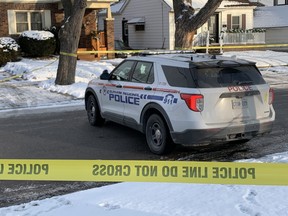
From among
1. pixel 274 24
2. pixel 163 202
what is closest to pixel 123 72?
pixel 163 202

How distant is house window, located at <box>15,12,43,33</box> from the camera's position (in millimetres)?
23641

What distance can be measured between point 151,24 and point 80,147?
25672 millimetres

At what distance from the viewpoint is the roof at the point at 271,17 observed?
40.8 meters

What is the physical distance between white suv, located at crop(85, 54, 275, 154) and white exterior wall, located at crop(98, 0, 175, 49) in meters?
23.4

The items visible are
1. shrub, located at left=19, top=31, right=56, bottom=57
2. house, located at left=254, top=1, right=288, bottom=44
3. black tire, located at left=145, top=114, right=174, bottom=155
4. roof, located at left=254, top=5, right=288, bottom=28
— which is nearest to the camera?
black tire, located at left=145, top=114, right=174, bottom=155

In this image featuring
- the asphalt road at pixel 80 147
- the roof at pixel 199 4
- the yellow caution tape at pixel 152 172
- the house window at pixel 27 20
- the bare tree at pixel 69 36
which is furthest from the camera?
the roof at pixel 199 4

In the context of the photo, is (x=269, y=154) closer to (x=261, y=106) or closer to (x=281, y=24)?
(x=261, y=106)

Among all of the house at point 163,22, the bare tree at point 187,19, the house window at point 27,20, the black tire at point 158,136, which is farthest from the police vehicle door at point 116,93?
the house at point 163,22

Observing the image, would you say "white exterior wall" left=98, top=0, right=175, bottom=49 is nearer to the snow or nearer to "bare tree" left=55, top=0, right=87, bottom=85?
"bare tree" left=55, top=0, right=87, bottom=85

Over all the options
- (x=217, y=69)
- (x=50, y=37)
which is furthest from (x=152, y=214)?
(x=50, y=37)

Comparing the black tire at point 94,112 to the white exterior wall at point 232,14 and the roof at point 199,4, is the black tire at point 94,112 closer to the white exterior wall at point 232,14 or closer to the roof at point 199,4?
the roof at point 199,4

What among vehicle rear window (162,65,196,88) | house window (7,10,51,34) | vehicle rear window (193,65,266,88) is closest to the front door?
house window (7,10,51,34)

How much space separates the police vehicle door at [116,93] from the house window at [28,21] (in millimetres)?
16453

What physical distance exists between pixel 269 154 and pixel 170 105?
1770 millimetres
